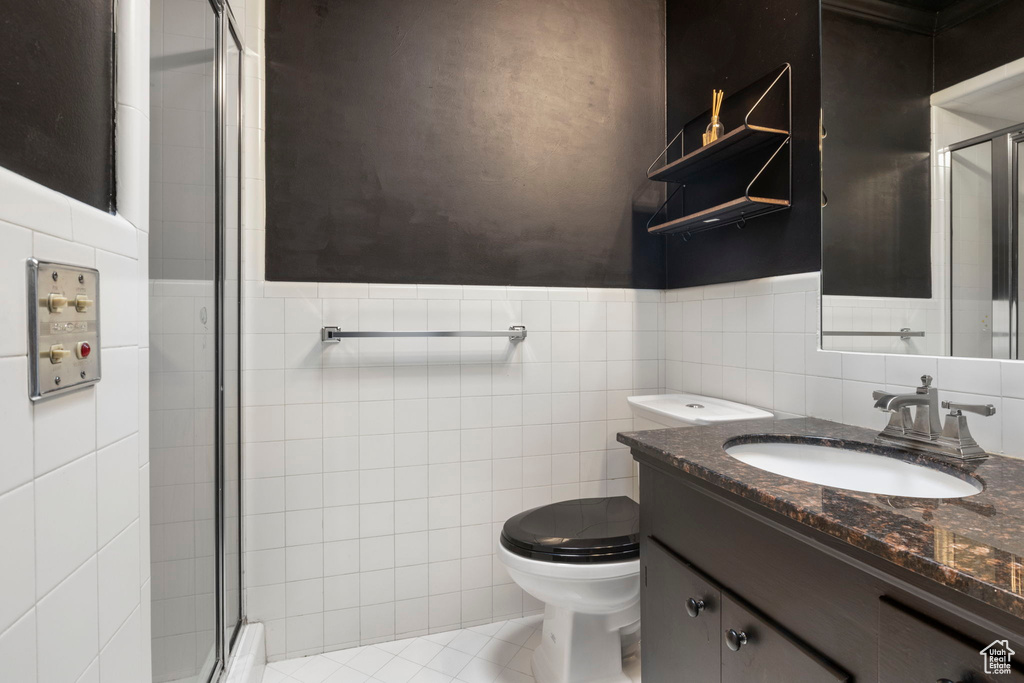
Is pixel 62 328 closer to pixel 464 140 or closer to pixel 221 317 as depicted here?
pixel 221 317

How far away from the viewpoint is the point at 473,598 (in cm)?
186

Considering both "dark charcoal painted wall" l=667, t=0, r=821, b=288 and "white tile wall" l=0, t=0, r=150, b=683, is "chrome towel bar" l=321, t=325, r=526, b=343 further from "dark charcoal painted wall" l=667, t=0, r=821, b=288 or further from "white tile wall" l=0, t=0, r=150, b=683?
"white tile wall" l=0, t=0, r=150, b=683

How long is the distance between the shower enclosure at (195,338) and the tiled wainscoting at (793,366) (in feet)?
5.22

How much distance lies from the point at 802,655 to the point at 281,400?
153 cm

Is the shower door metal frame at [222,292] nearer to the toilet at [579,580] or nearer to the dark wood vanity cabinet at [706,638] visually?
the toilet at [579,580]

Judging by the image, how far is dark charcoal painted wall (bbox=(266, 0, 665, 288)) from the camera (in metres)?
1.69

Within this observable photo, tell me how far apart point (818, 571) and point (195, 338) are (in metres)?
1.33

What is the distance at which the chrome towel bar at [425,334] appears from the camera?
1.64 m

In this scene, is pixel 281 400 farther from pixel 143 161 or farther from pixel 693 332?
pixel 693 332

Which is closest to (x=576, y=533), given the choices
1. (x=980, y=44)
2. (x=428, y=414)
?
(x=428, y=414)

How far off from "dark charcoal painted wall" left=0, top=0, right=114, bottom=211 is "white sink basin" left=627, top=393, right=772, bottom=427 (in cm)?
148

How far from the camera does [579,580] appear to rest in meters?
1.38

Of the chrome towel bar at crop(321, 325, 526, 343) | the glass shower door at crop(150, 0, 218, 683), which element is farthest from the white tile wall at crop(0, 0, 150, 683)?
the chrome towel bar at crop(321, 325, 526, 343)

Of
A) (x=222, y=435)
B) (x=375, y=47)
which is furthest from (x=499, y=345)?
(x=375, y=47)
